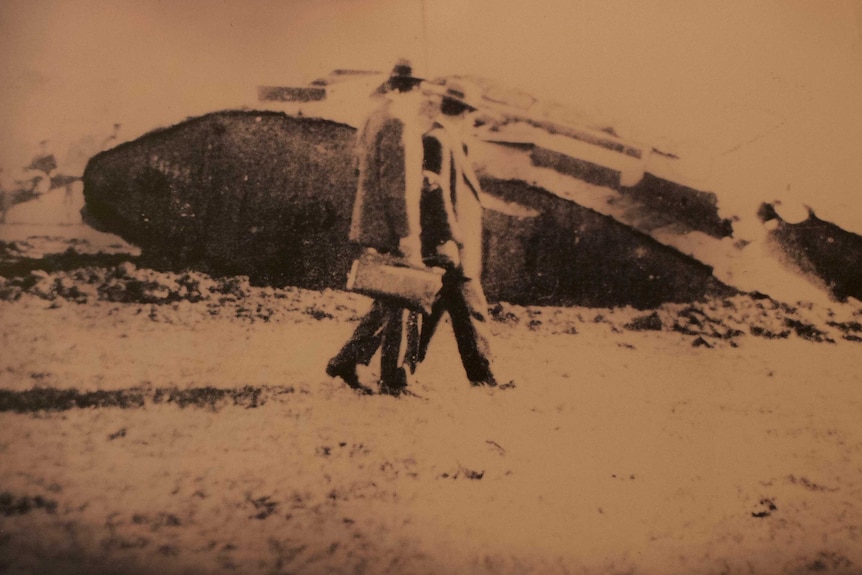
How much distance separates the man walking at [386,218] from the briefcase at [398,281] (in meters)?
0.03

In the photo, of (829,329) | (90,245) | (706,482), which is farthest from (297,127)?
(829,329)

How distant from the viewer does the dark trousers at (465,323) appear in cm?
175

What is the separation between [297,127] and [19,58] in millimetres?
1003

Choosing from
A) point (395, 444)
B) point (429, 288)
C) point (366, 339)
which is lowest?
point (395, 444)

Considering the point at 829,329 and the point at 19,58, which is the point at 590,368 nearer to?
the point at 829,329

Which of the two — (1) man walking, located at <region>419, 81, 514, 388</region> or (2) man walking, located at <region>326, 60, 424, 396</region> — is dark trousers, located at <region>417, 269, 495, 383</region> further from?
(2) man walking, located at <region>326, 60, 424, 396</region>

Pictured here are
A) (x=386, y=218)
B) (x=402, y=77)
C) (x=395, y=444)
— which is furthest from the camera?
(x=402, y=77)

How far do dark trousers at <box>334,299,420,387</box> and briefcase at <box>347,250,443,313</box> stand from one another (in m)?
0.04

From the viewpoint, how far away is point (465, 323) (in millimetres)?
1771

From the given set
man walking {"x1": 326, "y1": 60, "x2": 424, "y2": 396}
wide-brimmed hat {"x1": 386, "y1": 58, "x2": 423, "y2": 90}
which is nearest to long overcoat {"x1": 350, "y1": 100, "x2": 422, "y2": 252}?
man walking {"x1": 326, "y1": 60, "x2": 424, "y2": 396}

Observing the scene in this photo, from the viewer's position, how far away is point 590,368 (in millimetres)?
1807

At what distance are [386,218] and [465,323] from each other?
445mm

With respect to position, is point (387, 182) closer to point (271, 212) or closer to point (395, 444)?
point (271, 212)

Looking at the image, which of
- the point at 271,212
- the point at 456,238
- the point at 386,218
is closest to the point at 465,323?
the point at 456,238
